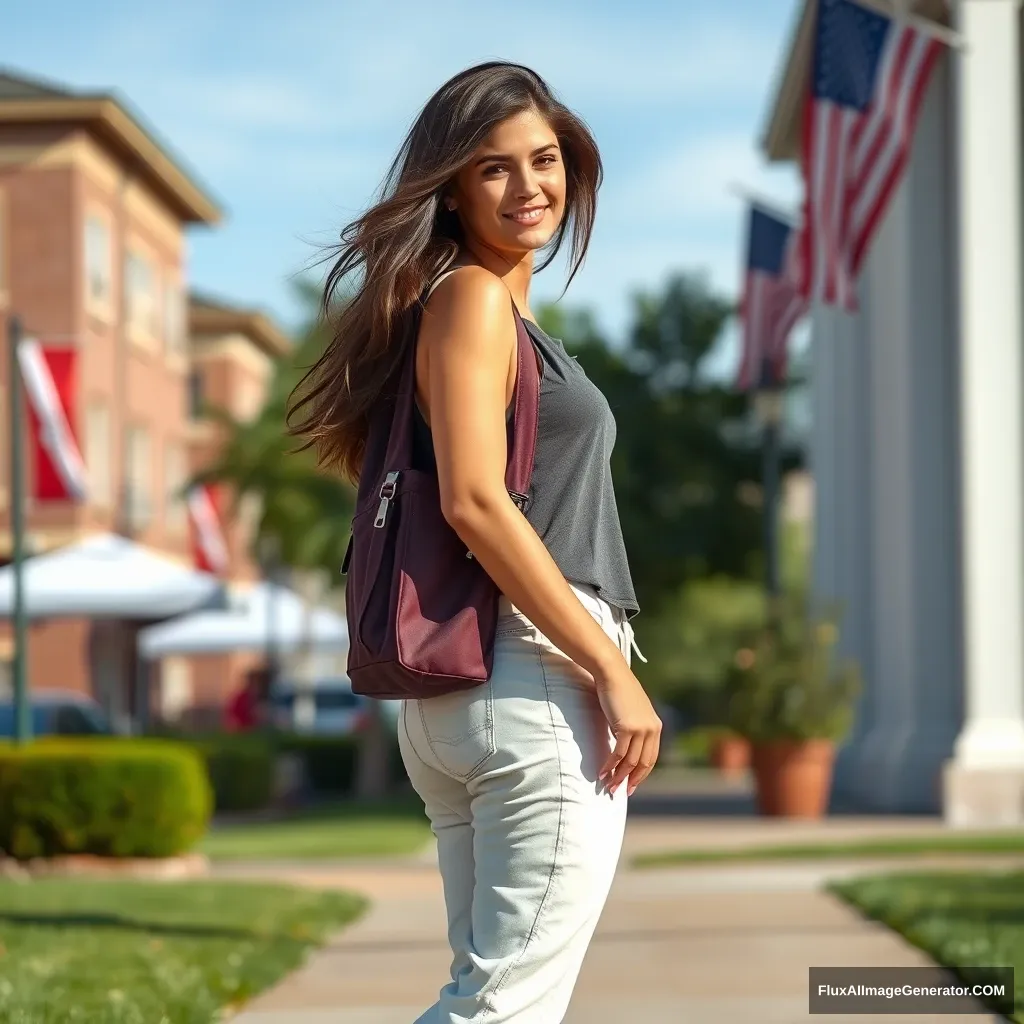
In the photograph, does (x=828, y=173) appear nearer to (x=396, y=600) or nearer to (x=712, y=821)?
(x=712, y=821)

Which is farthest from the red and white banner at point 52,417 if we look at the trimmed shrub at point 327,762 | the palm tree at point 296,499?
the trimmed shrub at point 327,762

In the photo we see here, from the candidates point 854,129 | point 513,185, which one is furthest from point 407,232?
point 854,129

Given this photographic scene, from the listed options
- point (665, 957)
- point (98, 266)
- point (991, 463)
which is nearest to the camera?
point (665, 957)

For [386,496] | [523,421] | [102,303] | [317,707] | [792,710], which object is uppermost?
[102,303]

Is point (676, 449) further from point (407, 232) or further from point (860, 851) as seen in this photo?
point (407, 232)

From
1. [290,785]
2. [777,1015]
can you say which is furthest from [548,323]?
[777,1015]

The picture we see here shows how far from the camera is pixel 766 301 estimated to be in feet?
62.7

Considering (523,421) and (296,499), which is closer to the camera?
(523,421)

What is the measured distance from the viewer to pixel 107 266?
36.7 meters

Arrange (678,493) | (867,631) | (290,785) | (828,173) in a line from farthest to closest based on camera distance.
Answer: (678,493), (290,785), (867,631), (828,173)

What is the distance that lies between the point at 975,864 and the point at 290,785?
13.7 meters

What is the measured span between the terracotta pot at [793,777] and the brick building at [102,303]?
1695cm

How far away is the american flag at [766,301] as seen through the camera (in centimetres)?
1864

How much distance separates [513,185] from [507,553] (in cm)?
68
